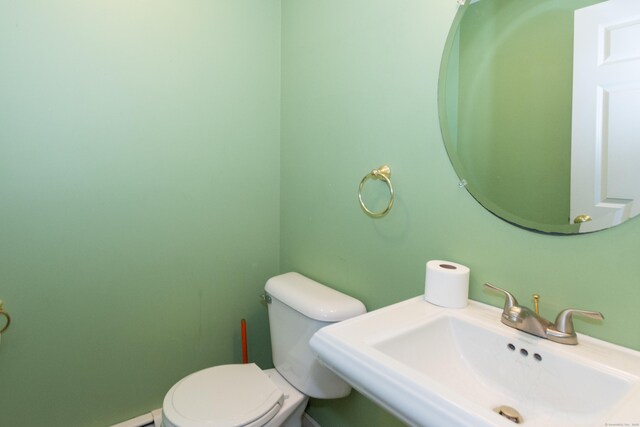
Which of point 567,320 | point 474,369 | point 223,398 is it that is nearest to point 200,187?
point 223,398

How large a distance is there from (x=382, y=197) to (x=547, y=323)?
598 millimetres

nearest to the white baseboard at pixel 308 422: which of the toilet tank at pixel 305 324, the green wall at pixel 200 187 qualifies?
the green wall at pixel 200 187

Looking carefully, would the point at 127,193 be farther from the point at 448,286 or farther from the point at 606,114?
the point at 606,114

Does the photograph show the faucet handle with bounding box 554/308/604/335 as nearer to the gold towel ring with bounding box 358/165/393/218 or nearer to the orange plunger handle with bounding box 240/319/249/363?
the gold towel ring with bounding box 358/165/393/218

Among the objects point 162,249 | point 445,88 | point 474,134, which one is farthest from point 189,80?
point 474,134

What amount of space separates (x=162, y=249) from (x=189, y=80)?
2.29 feet

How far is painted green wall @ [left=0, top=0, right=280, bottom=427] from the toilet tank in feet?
1.14

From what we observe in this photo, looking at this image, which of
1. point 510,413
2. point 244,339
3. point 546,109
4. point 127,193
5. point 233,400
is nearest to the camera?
point 510,413

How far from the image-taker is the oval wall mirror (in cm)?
74

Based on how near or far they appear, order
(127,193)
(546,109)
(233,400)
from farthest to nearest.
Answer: (127,193), (233,400), (546,109)

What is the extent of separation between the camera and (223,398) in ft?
3.82

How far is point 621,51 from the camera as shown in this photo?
73cm

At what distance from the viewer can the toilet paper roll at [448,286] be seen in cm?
91

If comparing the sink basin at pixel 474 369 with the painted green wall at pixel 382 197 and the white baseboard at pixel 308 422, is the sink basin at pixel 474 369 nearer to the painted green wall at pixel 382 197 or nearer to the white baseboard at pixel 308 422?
the painted green wall at pixel 382 197
